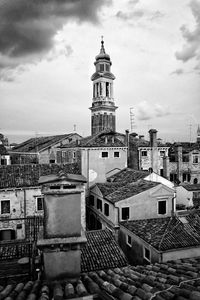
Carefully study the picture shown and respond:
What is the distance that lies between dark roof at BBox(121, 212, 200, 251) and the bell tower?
2678 cm

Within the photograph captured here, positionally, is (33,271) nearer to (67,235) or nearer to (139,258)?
(67,235)

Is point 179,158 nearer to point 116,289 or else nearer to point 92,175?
point 92,175

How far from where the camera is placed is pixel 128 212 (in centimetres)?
1570

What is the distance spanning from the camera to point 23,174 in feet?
65.2

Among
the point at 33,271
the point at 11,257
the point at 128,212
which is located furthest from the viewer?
the point at 128,212

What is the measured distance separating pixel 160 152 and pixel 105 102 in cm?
1424

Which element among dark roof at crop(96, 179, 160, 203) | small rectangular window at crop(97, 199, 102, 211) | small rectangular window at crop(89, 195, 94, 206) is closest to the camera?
dark roof at crop(96, 179, 160, 203)

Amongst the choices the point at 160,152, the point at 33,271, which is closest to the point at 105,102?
the point at 160,152

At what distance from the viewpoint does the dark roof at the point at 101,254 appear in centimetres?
1083

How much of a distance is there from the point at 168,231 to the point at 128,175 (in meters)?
9.40

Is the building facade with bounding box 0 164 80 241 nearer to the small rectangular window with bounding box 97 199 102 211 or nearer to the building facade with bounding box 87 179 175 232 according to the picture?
the small rectangular window with bounding box 97 199 102 211

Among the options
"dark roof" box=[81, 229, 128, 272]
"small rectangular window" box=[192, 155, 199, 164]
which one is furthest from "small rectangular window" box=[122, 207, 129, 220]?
"small rectangular window" box=[192, 155, 199, 164]

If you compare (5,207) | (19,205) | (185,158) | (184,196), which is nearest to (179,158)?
(185,158)

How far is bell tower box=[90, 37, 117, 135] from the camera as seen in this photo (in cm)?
4041
